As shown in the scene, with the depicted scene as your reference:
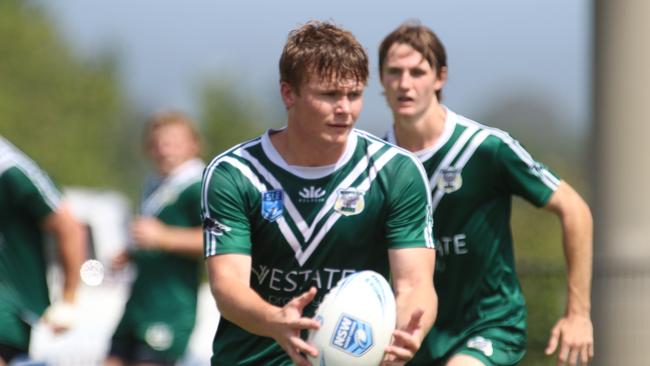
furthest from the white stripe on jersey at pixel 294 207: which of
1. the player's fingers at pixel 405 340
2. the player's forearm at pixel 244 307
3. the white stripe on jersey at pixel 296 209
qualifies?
the player's fingers at pixel 405 340

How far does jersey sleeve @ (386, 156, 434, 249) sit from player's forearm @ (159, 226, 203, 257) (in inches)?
160

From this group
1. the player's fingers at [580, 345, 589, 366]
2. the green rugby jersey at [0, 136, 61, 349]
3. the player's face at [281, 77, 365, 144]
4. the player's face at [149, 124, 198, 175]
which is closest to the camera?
the player's face at [281, 77, 365, 144]

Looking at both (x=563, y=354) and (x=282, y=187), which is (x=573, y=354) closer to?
(x=563, y=354)

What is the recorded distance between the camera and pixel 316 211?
20.2ft

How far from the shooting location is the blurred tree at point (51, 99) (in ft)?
174

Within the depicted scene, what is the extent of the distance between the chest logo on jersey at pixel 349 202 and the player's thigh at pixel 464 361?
143cm

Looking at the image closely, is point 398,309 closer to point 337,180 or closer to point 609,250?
point 337,180

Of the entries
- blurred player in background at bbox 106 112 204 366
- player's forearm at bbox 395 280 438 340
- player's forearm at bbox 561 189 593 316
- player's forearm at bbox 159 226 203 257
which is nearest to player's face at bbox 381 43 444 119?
player's forearm at bbox 561 189 593 316

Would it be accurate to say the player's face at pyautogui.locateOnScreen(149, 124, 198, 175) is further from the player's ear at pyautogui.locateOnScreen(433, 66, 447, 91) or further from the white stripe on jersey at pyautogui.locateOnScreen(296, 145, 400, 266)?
the white stripe on jersey at pyautogui.locateOnScreen(296, 145, 400, 266)

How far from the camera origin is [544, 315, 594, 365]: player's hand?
7055mm

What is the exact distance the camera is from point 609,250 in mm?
8383

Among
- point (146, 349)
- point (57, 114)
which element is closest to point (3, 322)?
point (146, 349)

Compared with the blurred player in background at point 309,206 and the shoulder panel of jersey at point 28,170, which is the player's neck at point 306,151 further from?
the shoulder panel of jersey at point 28,170

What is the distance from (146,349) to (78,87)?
5224 cm
